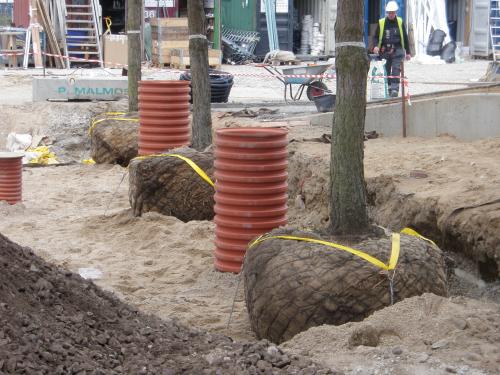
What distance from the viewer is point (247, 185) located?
753 cm

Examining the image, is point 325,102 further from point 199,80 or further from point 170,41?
point 170,41

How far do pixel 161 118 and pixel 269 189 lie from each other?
398 cm

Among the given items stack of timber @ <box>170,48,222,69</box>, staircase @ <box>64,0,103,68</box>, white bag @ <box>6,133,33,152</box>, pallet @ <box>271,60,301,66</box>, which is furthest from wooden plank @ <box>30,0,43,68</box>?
white bag @ <box>6,133,33,152</box>

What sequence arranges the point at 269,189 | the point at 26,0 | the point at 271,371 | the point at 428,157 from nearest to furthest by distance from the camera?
the point at 271,371
the point at 269,189
the point at 428,157
the point at 26,0

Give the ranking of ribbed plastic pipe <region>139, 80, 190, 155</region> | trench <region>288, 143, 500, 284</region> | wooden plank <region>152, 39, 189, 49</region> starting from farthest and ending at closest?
1. wooden plank <region>152, 39, 189, 49</region>
2. ribbed plastic pipe <region>139, 80, 190, 155</region>
3. trench <region>288, 143, 500, 284</region>

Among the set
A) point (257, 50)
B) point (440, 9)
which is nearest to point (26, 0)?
point (257, 50)

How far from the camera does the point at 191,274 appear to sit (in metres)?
8.00

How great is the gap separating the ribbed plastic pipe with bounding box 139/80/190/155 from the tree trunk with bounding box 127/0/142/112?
382cm

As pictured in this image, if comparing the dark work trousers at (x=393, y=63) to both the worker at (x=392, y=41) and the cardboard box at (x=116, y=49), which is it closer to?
the worker at (x=392, y=41)

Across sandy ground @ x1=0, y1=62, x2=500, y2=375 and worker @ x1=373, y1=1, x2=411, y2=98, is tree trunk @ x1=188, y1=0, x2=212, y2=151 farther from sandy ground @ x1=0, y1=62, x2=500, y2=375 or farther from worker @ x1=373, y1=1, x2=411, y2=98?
worker @ x1=373, y1=1, x2=411, y2=98

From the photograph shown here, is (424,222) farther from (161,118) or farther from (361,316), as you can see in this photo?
(161,118)

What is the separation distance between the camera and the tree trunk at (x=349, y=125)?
6.15 meters

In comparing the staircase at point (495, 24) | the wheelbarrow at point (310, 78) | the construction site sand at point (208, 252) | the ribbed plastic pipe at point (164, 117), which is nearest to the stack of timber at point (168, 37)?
the wheelbarrow at point (310, 78)

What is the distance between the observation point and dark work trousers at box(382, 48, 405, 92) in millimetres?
16609
